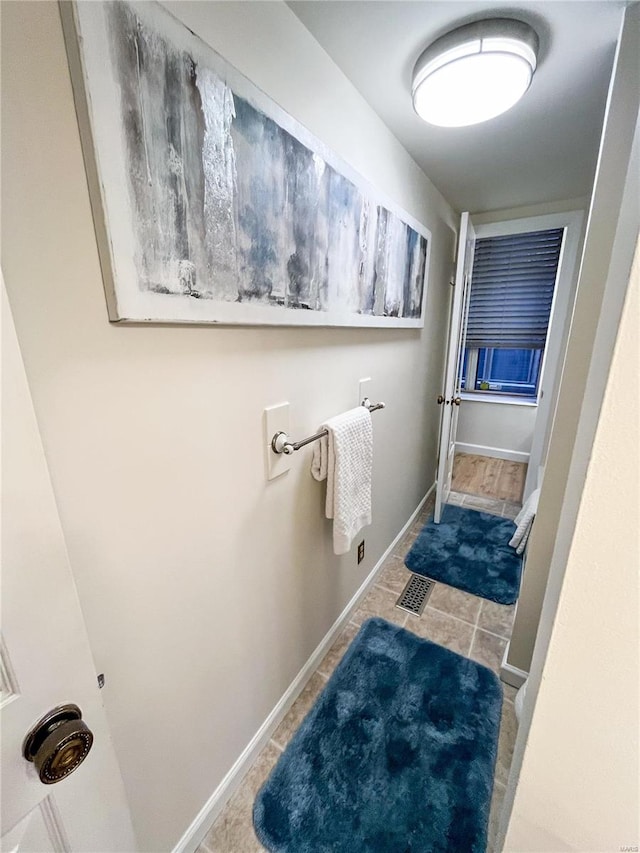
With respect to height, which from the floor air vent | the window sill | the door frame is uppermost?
the door frame

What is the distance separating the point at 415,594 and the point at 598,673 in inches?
66.4

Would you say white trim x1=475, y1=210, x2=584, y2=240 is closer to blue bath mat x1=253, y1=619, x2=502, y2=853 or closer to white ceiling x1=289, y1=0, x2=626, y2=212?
white ceiling x1=289, y1=0, x2=626, y2=212

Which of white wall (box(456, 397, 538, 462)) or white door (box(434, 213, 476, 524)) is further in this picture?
white wall (box(456, 397, 538, 462))

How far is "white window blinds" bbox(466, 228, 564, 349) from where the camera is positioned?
3.34 metres

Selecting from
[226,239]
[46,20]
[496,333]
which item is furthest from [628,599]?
[496,333]

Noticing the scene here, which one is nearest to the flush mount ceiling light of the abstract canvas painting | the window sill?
the abstract canvas painting

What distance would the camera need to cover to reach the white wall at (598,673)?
13.6 inches

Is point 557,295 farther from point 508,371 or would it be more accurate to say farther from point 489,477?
point 489,477

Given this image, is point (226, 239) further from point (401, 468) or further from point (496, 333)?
point (496, 333)

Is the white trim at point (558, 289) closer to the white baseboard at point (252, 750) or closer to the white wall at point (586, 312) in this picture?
the white wall at point (586, 312)

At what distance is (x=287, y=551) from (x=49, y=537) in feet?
2.81

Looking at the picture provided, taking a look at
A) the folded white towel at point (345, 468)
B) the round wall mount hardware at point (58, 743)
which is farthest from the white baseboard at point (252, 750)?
the round wall mount hardware at point (58, 743)

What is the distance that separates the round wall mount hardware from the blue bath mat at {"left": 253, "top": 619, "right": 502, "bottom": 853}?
3.14 feet

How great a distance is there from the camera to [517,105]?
1.29 meters
